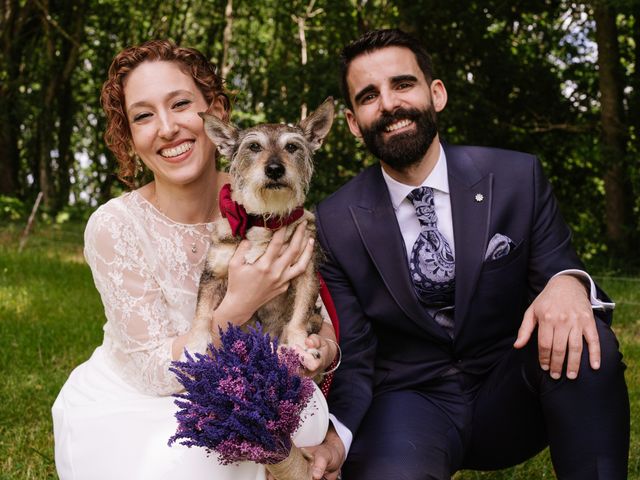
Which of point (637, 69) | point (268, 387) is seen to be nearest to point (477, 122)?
point (637, 69)

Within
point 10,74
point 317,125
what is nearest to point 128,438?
point 317,125

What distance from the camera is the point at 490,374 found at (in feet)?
10.9

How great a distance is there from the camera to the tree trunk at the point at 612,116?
1020 cm

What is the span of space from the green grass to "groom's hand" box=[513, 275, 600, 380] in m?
1.22

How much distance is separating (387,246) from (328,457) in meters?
1.00

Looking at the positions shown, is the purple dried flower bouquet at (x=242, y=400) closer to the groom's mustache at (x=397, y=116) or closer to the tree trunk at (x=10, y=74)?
the groom's mustache at (x=397, y=116)

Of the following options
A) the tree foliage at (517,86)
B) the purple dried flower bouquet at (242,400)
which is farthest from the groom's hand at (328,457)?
the tree foliage at (517,86)

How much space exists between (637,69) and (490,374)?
29.8 ft

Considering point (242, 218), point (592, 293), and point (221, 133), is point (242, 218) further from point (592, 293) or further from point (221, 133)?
point (592, 293)

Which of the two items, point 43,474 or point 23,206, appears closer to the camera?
point 43,474

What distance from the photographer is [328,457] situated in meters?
2.80

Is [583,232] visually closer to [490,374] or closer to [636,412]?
[636,412]

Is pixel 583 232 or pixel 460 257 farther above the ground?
pixel 460 257

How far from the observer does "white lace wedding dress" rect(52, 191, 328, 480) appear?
2.71 meters
